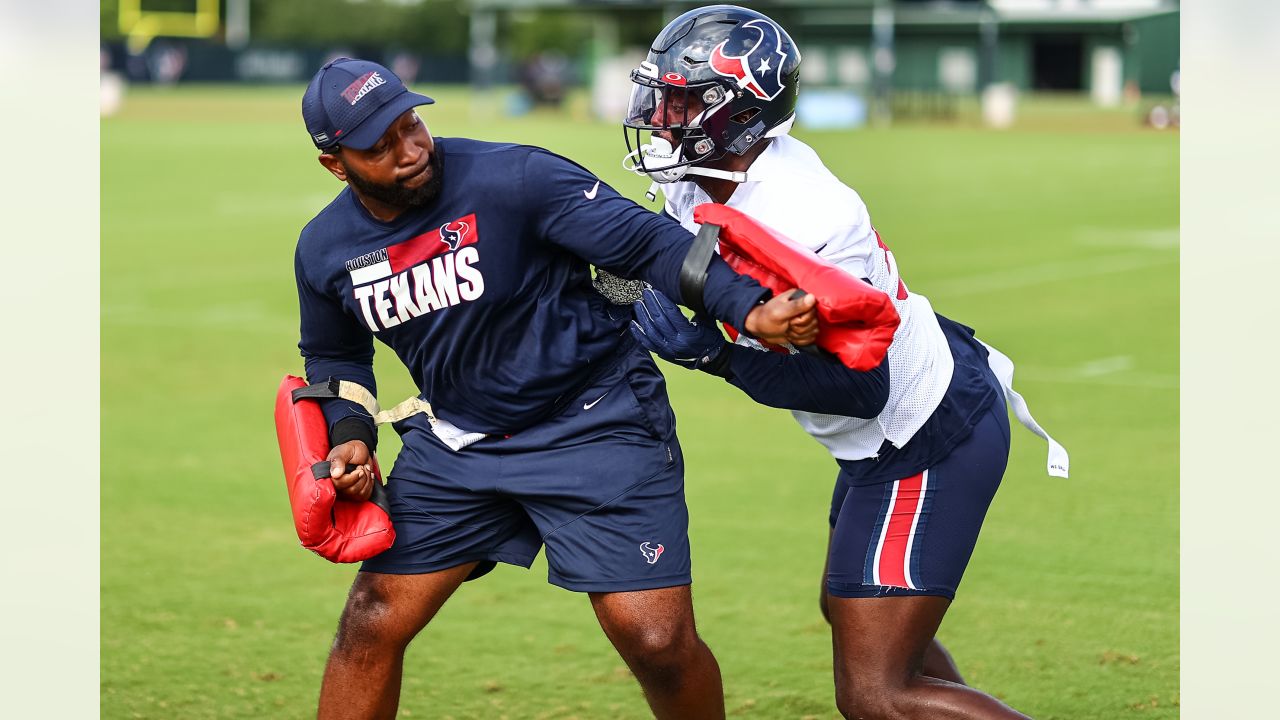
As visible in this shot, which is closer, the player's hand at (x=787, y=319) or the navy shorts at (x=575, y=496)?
the player's hand at (x=787, y=319)

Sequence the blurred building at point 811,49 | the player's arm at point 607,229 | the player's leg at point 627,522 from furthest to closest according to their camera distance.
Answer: the blurred building at point 811,49 → the player's leg at point 627,522 → the player's arm at point 607,229

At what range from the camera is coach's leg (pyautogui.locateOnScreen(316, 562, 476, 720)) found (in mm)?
4469

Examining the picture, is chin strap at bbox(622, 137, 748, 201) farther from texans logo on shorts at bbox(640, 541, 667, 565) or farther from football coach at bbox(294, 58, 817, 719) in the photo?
texans logo on shorts at bbox(640, 541, 667, 565)

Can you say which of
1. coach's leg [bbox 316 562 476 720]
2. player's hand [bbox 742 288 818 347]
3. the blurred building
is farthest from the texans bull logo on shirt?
the blurred building

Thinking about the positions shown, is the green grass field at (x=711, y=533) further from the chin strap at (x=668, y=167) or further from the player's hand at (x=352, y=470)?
the chin strap at (x=668, y=167)

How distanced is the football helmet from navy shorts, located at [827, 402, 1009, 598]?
958mm

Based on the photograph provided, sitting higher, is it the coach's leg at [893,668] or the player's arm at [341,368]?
the player's arm at [341,368]

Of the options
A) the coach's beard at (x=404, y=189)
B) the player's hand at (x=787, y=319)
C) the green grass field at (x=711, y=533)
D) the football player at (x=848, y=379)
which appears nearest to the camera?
the player's hand at (x=787, y=319)

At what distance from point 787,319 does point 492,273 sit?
97 centimetres

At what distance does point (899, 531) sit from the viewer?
14.1ft

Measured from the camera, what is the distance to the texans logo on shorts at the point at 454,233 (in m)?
4.30

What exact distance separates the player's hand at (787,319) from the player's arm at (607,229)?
0.47 ft

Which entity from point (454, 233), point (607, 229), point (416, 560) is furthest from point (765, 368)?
point (416, 560)

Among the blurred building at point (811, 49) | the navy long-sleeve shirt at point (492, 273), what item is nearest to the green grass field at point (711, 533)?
the navy long-sleeve shirt at point (492, 273)
